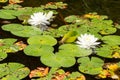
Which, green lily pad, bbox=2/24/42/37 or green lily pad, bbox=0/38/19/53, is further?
green lily pad, bbox=2/24/42/37

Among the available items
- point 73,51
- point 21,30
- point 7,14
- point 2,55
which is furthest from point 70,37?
point 7,14

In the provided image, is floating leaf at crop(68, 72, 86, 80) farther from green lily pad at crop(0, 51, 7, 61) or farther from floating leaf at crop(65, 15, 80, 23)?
floating leaf at crop(65, 15, 80, 23)

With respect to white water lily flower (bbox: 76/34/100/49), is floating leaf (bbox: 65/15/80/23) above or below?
above

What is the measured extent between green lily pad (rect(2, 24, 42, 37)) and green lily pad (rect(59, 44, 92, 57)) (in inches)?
10.5

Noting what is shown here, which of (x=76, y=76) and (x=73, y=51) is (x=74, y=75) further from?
(x=73, y=51)

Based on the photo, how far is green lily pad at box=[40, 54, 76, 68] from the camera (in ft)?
5.87

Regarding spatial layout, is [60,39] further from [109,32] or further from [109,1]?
[109,1]

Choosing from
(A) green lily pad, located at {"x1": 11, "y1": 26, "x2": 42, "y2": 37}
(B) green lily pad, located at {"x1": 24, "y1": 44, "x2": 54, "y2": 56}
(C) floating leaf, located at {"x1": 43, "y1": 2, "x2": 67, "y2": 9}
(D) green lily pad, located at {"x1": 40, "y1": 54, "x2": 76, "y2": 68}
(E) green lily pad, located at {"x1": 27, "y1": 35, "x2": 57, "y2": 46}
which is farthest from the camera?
(C) floating leaf, located at {"x1": 43, "y1": 2, "x2": 67, "y2": 9}

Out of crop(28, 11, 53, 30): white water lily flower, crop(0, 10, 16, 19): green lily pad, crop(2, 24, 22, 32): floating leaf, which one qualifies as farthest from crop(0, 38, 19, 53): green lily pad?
crop(0, 10, 16, 19): green lily pad

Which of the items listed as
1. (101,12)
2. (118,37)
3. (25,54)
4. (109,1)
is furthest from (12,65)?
(109,1)

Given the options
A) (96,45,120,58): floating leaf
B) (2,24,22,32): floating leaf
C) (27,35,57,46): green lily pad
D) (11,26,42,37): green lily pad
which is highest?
(2,24,22,32): floating leaf

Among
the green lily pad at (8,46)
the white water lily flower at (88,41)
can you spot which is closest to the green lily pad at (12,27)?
the green lily pad at (8,46)

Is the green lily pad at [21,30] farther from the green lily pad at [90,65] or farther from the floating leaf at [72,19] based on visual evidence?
the green lily pad at [90,65]

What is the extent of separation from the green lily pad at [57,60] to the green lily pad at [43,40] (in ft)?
0.55
